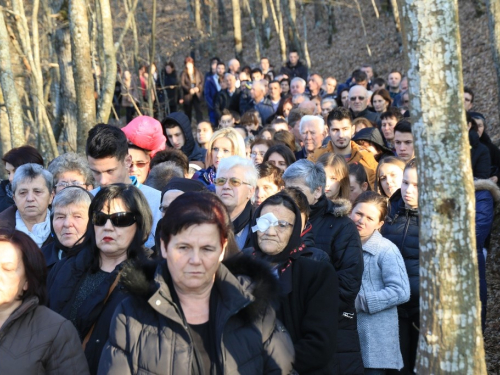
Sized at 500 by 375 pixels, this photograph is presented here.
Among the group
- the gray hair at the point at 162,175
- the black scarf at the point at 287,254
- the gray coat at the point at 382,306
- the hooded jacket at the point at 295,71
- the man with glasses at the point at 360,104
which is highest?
the hooded jacket at the point at 295,71

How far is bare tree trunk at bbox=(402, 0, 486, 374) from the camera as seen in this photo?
3756mm

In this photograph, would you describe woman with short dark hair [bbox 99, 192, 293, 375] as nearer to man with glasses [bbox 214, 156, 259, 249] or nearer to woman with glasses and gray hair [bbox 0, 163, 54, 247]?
man with glasses [bbox 214, 156, 259, 249]

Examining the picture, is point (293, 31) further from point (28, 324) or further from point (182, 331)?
point (182, 331)

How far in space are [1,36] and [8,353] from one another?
7.74 metres

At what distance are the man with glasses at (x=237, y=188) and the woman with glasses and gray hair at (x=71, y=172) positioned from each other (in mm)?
1425

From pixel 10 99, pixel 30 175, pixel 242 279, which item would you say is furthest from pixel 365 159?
pixel 242 279

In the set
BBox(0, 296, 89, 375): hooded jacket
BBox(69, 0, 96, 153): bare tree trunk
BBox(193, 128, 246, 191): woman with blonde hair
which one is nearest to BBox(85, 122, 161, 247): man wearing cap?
BBox(193, 128, 246, 191): woman with blonde hair

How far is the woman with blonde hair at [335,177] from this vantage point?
7.01m

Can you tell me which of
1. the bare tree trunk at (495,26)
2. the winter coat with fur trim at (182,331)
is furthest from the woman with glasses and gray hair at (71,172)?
the bare tree trunk at (495,26)

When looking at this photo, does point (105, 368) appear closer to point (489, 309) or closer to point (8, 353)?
point (8, 353)

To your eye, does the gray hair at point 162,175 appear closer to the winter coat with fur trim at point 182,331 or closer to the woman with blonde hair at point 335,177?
the woman with blonde hair at point 335,177

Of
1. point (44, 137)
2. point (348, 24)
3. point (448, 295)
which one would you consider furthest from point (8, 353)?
point (348, 24)

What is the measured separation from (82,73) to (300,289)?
5.93m

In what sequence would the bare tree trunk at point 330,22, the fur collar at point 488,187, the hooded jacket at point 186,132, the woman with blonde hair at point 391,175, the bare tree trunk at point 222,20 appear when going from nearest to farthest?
the fur collar at point 488,187 < the woman with blonde hair at point 391,175 < the hooded jacket at point 186,132 < the bare tree trunk at point 330,22 < the bare tree trunk at point 222,20
